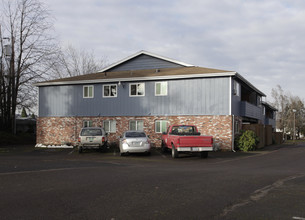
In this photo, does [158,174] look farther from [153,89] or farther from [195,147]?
[153,89]

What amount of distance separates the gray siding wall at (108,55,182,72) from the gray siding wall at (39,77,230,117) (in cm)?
430

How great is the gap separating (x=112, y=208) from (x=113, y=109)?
21.1 metres

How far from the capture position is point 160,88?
84.8 ft

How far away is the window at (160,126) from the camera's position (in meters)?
25.4

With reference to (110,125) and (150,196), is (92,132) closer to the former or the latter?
(110,125)

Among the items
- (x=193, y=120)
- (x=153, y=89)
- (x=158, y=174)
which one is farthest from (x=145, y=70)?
(x=158, y=174)

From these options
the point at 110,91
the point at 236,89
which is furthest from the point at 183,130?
the point at 110,91

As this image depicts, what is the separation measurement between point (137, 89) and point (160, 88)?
1962 mm

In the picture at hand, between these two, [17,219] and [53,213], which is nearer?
[17,219]

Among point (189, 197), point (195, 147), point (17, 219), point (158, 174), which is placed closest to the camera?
point (17, 219)

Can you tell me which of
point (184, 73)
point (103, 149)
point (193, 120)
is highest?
point (184, 73)

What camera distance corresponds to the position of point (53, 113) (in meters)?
29.1

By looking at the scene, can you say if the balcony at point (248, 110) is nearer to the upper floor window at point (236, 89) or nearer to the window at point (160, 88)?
the upper floor window at point (236, 89)

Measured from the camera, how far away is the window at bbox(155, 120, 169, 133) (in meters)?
25.4
